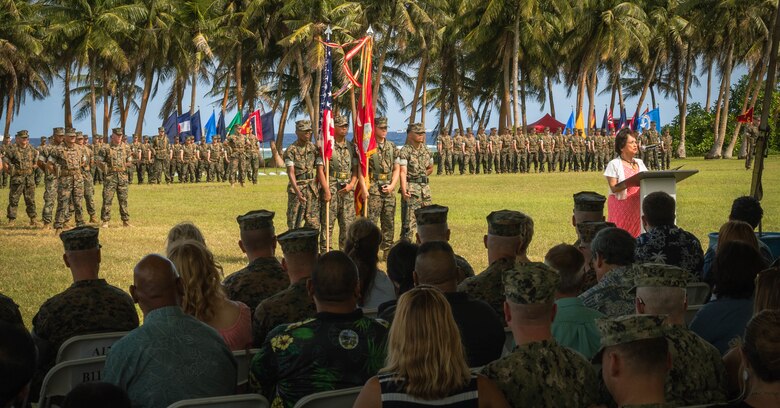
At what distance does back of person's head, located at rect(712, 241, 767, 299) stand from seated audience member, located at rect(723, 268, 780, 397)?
2.10 feet

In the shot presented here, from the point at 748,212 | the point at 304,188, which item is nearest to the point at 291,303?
the point at 748,212

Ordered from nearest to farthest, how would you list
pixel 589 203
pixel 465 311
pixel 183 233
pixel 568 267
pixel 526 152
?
pixel 465 311
pixel 568 267
pixel 183 233
pixel 589 203
pixel 526 152

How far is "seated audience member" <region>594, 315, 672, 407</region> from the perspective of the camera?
3.16 metres

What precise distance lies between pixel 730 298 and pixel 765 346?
1817 millimetres

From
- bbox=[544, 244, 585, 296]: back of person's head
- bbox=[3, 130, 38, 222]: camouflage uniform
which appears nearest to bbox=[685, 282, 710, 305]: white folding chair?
bbox=[544, 244, 585, 296]: back of person's head

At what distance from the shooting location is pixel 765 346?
3.11 meters

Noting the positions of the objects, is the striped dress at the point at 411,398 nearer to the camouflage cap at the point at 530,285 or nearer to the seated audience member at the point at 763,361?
the camouflage cap at the point at 530,285

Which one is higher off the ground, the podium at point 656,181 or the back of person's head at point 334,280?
the podium at point 656,181

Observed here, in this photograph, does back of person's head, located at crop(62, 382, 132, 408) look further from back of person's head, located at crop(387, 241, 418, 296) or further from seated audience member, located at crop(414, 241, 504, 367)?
back of person's head, located at crop(387, 241, 418, 296)

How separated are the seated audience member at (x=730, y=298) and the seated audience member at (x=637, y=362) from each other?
170 cm

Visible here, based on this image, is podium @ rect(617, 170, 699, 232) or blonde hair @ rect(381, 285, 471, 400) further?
podium @ rect(617, 170, 699, 232)

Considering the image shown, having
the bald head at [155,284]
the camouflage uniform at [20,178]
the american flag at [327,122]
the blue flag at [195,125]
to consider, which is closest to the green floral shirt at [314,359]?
the bald head at [155,284]

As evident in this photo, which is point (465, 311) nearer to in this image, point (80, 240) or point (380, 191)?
point (80, 240)

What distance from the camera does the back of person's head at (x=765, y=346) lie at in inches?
122
